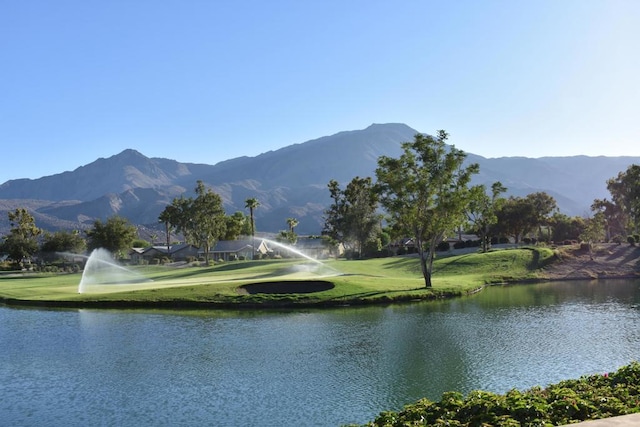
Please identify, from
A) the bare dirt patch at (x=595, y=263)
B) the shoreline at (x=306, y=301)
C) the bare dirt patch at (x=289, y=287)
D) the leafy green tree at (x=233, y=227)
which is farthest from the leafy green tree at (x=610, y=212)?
the bare dirt patch at (x=289, y=287)

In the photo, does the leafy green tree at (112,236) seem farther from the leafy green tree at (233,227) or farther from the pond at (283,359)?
the pond at (283,359)

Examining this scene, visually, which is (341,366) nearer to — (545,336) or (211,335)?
(211,335)

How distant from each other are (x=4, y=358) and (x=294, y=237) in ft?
460

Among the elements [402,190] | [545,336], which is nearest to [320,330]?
[545,336]

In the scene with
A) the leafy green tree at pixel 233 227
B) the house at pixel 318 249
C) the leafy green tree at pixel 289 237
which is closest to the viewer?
the house at pixel 318 249

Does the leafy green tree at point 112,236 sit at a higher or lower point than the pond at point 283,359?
higher

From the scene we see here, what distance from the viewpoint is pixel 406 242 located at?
161 metres

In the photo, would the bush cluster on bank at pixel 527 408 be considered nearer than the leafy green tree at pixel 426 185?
Yes

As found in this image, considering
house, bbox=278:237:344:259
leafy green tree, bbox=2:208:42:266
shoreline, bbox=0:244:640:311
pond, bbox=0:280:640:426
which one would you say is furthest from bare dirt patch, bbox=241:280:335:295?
leafy green tree, bbox=2:208:42:266

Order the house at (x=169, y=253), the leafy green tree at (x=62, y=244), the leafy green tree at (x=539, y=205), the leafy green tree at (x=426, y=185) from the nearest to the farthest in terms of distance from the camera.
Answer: the leafy green tree at (x=426, y=185) < the leafy green tree at (x=539, y=205) < the leafy green tree at (x=62, y=244) < the house at (x=169, y=253)

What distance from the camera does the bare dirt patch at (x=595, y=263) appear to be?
7788 centimetres

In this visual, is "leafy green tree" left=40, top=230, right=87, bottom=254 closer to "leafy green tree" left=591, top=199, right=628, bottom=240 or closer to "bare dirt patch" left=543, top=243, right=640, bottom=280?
"bare dirt patch" left=543, top=243, right=640, bottom=280

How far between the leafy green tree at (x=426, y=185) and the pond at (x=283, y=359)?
13199mm

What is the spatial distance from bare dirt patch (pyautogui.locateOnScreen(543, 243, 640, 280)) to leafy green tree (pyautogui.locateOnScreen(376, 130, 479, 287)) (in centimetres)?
2827
